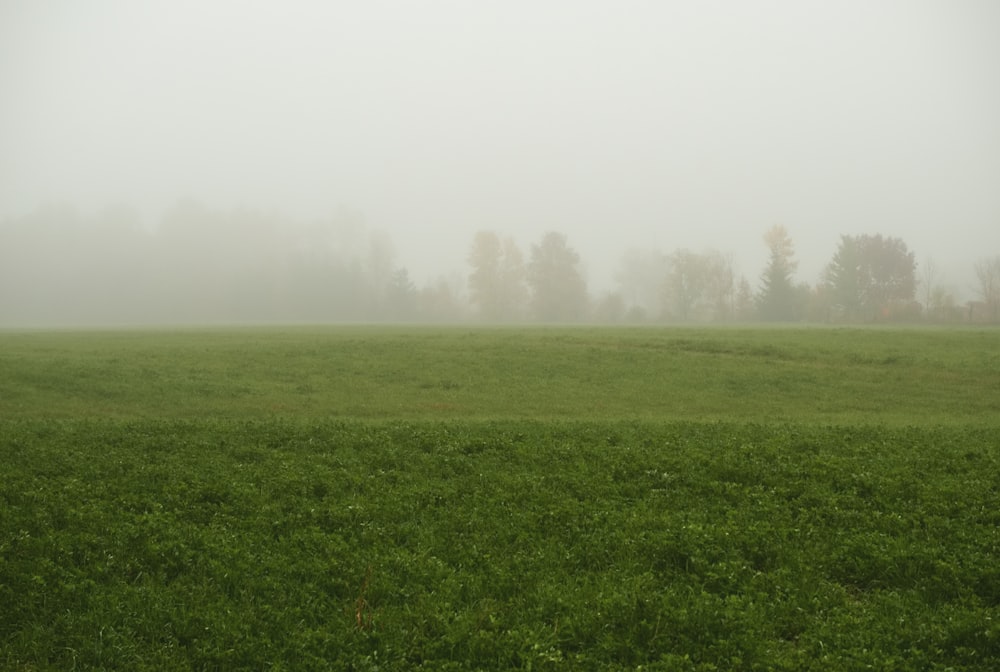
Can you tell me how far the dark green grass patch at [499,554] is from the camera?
36.3ft

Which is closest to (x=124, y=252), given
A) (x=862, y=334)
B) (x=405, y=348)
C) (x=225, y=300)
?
(x=225, y=300)

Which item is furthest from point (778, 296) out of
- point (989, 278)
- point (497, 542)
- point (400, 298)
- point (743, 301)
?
point (497, 542)

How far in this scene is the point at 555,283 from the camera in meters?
134

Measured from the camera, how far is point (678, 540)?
1390 centimetres

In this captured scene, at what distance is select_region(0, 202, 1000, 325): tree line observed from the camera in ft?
392

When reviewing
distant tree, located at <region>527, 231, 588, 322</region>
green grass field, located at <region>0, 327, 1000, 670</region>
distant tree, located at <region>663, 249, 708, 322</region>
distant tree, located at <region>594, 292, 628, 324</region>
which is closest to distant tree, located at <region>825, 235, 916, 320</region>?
distant tree, located at <region>663, 249, 708, 322</region>

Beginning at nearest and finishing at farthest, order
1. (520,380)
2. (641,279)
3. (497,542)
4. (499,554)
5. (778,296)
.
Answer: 1. (499,554)
2. (497,542)
3. (520,380)
4. (778,296)
5. (641,279)

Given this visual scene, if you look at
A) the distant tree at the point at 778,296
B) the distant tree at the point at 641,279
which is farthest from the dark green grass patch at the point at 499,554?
the distant tree at the point at 641,279

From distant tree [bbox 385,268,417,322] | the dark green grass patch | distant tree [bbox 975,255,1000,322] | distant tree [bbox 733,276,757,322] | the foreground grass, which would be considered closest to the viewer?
the dark green grass patch

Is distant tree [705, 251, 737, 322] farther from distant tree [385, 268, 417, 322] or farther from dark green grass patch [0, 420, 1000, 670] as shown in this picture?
dark green grass patch [0, 420, 1000, 670]

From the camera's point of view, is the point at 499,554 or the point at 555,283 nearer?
the point at 499,554

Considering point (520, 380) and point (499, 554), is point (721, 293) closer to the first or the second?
point (520, 380)

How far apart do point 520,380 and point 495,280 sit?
342ft

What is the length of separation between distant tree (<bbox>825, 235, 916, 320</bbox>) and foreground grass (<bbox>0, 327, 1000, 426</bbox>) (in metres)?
72.7
